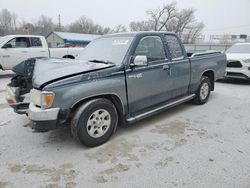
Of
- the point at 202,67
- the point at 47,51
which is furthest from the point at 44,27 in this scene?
the point at 202,67

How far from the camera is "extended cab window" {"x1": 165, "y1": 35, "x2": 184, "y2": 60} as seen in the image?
426 centimetres

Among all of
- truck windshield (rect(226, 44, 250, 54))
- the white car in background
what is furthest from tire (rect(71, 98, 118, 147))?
truck windshield (rect(226, 44, 250, 54))

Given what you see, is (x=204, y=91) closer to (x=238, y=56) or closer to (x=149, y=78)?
(x=149, y=78)

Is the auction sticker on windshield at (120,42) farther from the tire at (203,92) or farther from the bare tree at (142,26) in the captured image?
the bare tree at (142,26)

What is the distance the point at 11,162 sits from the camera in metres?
2.80

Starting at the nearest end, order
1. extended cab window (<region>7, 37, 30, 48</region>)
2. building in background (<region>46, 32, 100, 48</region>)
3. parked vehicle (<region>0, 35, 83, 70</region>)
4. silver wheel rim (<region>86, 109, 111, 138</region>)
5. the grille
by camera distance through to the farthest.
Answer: silver wheel rim (<region>86, 109, 111, 138</region>)
the grille
parked vehicle (<region>0, 35, 83, 70</region>)
extended cab window (<region>7, 37, 30, 48</region>)
building in background (<region>46, 32, 100, 48</region>)

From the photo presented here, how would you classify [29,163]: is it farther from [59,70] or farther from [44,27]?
[44,27]

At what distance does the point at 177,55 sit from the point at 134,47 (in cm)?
131

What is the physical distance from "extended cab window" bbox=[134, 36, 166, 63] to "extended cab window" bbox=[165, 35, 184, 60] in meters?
0.27

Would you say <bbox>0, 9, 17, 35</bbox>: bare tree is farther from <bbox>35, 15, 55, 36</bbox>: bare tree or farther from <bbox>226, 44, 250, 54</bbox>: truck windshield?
<bbox>226, 44, 250, 54</bbox>: truck windshield

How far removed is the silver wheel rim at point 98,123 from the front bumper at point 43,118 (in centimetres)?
51

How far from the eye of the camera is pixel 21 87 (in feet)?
12.6

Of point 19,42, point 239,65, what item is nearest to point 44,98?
point 239,65

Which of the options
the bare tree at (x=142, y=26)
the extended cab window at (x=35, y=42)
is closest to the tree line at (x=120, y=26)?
the bare tree at (x=142, y=26)
